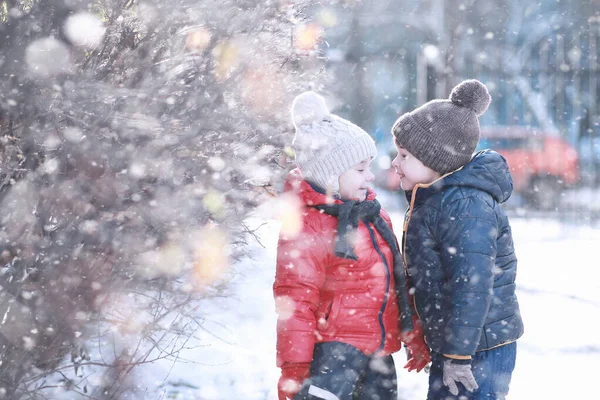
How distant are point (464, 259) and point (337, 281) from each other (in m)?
0.45

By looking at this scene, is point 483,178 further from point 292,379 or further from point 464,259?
point 292,379

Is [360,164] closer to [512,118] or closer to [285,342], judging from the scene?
[285,342]

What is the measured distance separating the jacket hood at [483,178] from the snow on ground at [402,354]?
1.57 meters

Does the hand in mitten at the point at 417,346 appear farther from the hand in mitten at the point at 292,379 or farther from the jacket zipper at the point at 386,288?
the hand in mitten at the point at 292,379

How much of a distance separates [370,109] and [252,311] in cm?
750

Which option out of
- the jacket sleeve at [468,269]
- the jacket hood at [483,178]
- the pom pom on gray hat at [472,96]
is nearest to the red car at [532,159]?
the pom pom on gray hat at [472,96]

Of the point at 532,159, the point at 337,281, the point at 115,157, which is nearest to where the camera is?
the point at 337,281

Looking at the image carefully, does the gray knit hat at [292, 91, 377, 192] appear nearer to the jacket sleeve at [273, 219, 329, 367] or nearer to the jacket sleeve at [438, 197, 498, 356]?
the jacket sleeve at [273, 219, 329, 367]

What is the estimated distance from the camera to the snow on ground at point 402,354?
13.2 ft

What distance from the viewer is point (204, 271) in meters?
4.54

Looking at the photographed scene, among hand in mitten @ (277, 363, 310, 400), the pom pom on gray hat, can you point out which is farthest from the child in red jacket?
the pom pom on gray hat

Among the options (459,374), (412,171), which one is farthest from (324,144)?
(459,374)

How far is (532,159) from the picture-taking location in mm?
12062

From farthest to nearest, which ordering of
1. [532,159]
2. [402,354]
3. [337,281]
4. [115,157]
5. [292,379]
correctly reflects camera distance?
[532,159], [402,354], [115,157], [337,281], [292,379]
